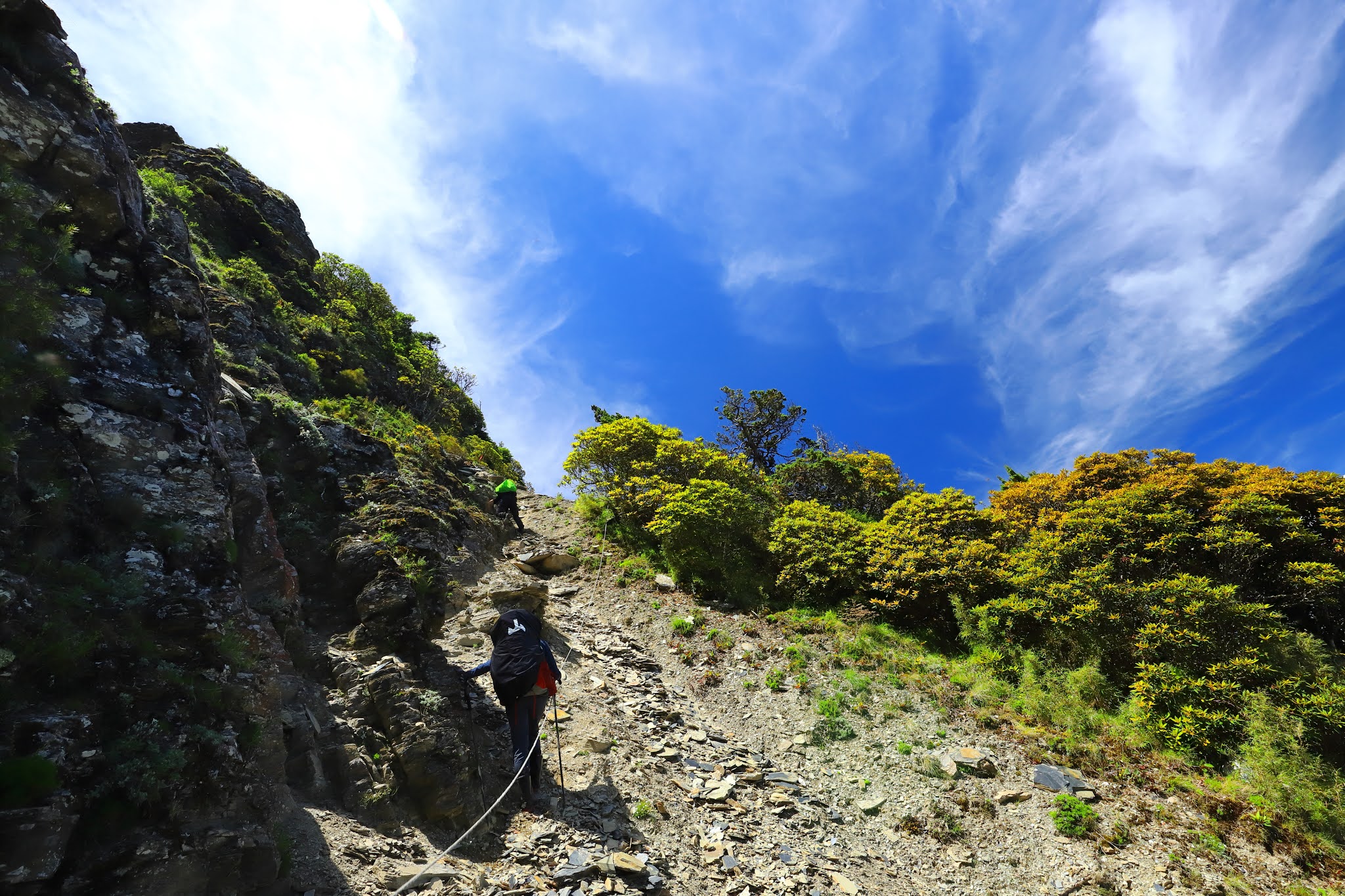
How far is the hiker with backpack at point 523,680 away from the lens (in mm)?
7035

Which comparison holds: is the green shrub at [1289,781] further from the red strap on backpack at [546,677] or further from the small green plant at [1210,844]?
the red strap on backpack at [546,677]

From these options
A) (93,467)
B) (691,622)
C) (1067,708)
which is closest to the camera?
(93,467)

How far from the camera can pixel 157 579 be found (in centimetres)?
464

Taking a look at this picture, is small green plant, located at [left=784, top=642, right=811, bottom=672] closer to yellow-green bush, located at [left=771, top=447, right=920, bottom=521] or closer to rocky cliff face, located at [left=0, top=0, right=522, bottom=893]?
rocky cliff face, located at [left=0, top=0, right=522, bottom=893]

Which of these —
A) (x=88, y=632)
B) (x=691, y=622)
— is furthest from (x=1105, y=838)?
(x=88, y=632)

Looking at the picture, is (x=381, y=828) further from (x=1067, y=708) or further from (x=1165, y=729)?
(x=1165, y=729)

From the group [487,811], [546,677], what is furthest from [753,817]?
[487,811]

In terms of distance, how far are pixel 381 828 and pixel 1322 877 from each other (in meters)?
11.8

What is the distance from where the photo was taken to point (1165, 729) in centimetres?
903

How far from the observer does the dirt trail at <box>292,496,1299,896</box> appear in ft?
18.9

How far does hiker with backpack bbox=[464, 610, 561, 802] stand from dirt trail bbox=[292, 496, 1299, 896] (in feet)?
1.55

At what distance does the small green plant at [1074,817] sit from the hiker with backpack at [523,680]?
306 inches

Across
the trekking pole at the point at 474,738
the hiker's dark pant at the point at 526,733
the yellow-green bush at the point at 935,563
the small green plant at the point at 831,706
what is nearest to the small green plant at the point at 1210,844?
the small green plant at the point at 831,706

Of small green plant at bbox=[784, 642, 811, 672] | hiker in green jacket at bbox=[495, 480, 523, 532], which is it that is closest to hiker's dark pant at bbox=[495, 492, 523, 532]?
hiker in green jacket at bbox=[495, 480, 523, 532]
